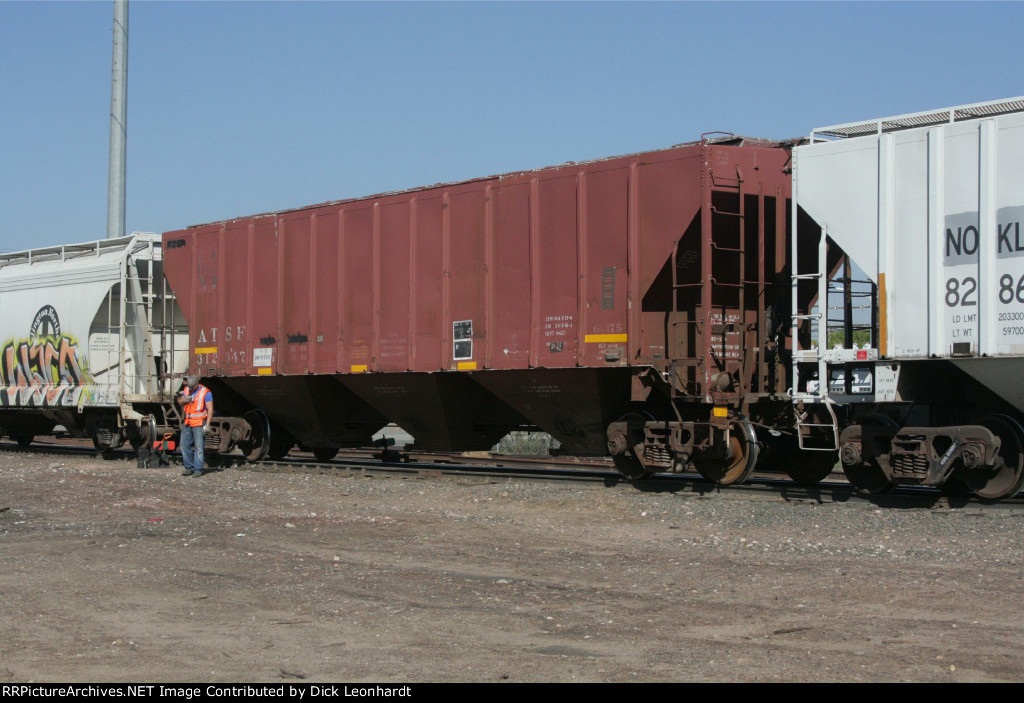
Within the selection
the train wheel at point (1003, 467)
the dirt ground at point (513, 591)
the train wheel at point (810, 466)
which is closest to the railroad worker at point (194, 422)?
the dirt ground at point (513, 591)

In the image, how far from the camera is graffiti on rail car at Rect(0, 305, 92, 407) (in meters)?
19.5

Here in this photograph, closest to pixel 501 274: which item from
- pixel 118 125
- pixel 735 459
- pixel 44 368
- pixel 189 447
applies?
pixel 735 459

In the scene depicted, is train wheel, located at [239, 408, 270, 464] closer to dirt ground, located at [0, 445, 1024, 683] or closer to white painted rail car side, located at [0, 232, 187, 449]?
white painted rail car side, located at [0, 232, 187, 449]

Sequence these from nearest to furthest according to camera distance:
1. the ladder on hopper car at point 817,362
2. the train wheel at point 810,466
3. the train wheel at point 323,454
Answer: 1. the ladder on hopper car at point 817,362
2. the train wheel at point 810,466
3. the train wheel at point 323,454

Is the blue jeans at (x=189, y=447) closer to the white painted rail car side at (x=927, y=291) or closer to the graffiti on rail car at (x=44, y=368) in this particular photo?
the graffiti on rail car at (x=44, y=368)

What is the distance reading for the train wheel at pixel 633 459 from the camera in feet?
41.7

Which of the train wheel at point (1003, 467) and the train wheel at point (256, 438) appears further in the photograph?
the train wheel at point (256, 438)

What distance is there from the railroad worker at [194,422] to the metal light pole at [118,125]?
8.15 meters

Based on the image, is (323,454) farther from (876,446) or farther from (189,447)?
(876,446)

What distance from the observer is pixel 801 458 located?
42.1 ft
